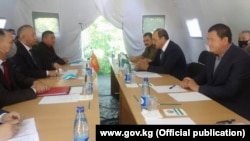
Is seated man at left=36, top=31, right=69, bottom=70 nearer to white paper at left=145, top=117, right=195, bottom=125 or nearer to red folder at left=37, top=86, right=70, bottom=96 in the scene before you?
red folder at left=37, top=86, right=70, bottom=96

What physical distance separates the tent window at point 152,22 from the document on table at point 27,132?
5.42m

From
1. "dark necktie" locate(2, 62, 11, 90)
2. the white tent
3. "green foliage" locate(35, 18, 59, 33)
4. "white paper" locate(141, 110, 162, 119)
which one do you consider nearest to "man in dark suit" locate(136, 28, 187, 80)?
"white paper" locate(141, 110, 162, 119)

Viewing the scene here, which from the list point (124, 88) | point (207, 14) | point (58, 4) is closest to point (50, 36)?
point (58, 4)

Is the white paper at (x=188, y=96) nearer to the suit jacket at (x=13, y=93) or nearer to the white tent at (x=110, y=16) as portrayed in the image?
the suit jacket at (x=13, y=93)

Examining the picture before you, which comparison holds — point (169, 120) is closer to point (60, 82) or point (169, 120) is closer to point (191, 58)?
point (60, 82)

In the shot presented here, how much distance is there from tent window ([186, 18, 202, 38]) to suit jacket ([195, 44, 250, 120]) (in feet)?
12.6

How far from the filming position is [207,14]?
5.20 m

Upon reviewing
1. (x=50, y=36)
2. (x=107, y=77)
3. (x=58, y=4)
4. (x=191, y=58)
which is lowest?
(x=107, y=77)

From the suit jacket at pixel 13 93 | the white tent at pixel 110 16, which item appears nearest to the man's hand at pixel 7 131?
the suit jacket at pixel 13 93

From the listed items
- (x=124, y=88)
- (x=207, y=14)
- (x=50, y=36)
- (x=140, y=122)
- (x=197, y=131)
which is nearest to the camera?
(x=197, y=131)

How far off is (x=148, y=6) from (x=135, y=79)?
4.10m

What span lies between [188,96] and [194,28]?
4434mm

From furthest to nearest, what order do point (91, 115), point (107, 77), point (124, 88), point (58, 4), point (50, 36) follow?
1. point (107, 77)
2. point (58, 4)
3. point (50, 36)
4. point (124, 88)
5. point (91, 115)

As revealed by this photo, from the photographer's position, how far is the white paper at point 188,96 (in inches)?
80.9
